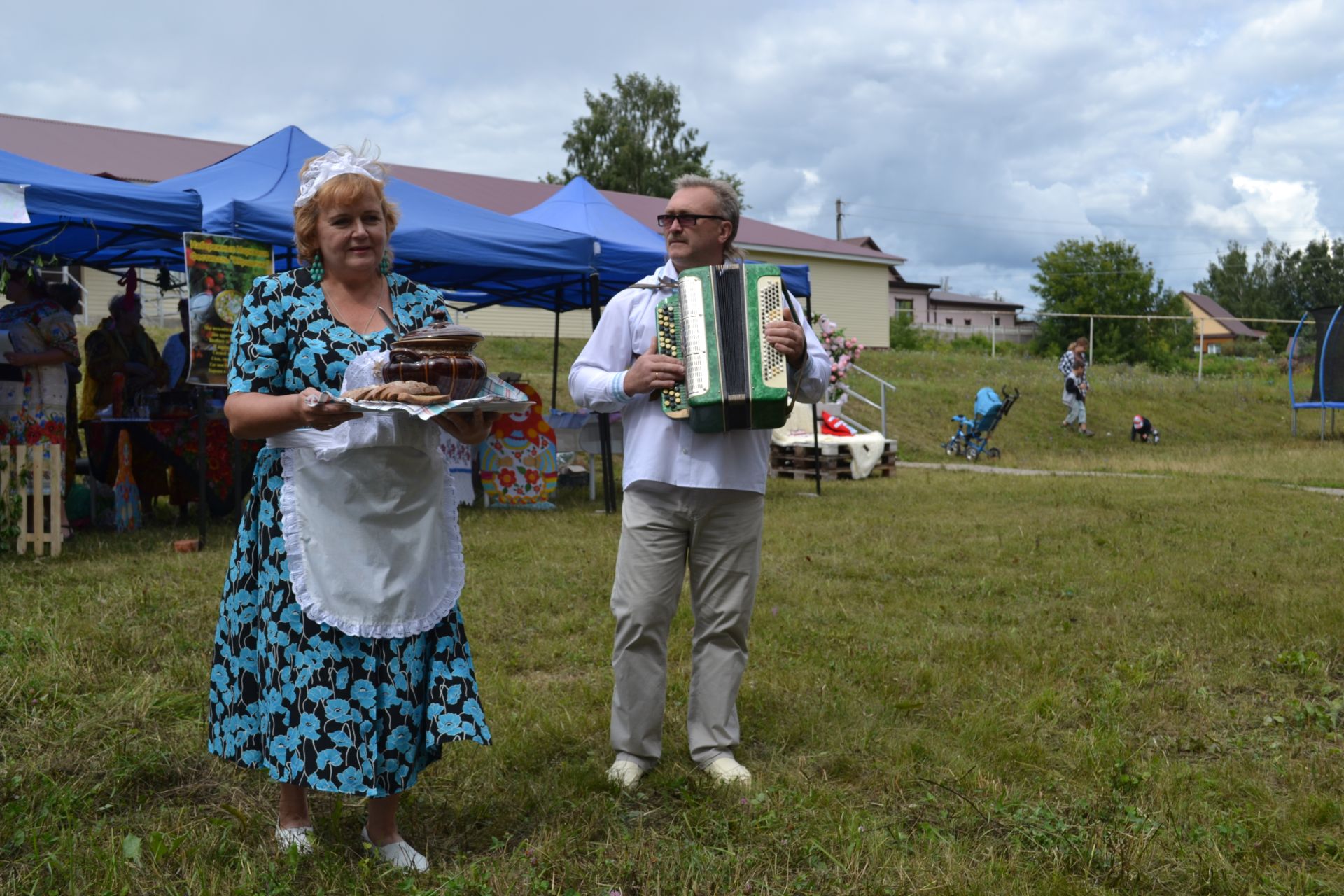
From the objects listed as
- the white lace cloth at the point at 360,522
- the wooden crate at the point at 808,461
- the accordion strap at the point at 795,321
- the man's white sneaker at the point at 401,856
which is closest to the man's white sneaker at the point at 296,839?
the man's white sneaker at the point at 401,856

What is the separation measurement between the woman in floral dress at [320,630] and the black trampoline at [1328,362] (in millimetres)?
22893

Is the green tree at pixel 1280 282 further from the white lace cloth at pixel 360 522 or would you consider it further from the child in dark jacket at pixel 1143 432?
the white lace cloth at pixel 360 522

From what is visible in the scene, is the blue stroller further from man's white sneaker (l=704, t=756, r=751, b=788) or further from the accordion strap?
man's white sneaker (l=704, t=756, r=751, b=788)

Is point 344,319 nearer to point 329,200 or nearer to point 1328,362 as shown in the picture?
point 329,200

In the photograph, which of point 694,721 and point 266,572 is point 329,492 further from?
point 694,721

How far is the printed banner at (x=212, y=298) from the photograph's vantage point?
7426 mm

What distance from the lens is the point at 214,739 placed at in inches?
116

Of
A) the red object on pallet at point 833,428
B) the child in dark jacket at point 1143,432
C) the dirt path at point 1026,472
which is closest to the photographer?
the dirt path at point 1026,472

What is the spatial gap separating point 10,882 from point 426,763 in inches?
41.1

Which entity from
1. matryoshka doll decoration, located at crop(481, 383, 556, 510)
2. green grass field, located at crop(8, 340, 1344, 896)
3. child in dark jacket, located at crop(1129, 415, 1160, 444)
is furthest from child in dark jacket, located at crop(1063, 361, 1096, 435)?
matryoshka doll decoration, located at crop(481, 383, 556, 510)

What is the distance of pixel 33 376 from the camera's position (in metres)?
7.87

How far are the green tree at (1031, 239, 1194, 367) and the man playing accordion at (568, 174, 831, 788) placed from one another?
4863cm

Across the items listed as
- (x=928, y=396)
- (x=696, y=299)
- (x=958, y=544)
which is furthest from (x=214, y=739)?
(x=928, y=396)

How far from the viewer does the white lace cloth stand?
276cm
